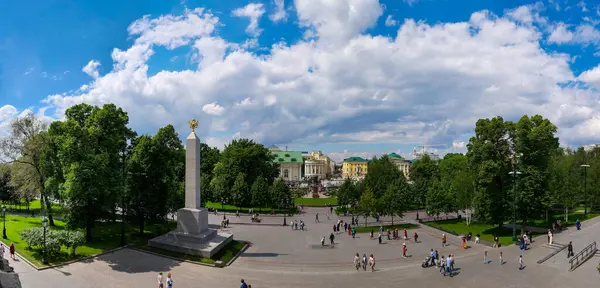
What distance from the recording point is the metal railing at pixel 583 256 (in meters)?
23.3

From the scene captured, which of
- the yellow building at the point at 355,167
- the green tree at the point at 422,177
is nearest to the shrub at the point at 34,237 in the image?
the green tree at the point at 422,177

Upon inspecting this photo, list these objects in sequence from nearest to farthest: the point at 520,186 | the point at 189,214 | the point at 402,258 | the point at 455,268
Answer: the point at 455,268 < the point at 402,258 < the point at 189,214 < the point at 520,186

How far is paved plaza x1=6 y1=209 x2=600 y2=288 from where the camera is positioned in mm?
20984

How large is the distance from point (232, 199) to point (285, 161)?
10677 centimetres

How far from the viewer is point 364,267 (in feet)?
80.6

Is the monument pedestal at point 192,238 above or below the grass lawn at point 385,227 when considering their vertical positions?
above

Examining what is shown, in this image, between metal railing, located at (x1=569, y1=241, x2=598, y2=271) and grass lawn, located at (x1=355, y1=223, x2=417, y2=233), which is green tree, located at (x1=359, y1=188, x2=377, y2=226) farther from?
metal railing, located at (x1=569, y1=241, x2=598, y2=271)

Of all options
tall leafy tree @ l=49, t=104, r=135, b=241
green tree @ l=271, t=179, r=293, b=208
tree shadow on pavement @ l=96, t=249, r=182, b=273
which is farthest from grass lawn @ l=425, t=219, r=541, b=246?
tall leafy tree @ l=49, t=104, r=135, b=241

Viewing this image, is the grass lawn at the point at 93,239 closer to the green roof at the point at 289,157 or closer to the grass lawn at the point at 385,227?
the grass lawn at the point at 385,227

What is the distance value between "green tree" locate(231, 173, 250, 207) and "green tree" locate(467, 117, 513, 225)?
112 feet

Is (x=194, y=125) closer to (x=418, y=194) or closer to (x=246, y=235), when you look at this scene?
(x=246, y=235)

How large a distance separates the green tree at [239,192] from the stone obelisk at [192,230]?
83.4 feet

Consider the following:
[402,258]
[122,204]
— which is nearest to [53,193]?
[122,204]

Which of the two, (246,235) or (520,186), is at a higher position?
(520,186)
